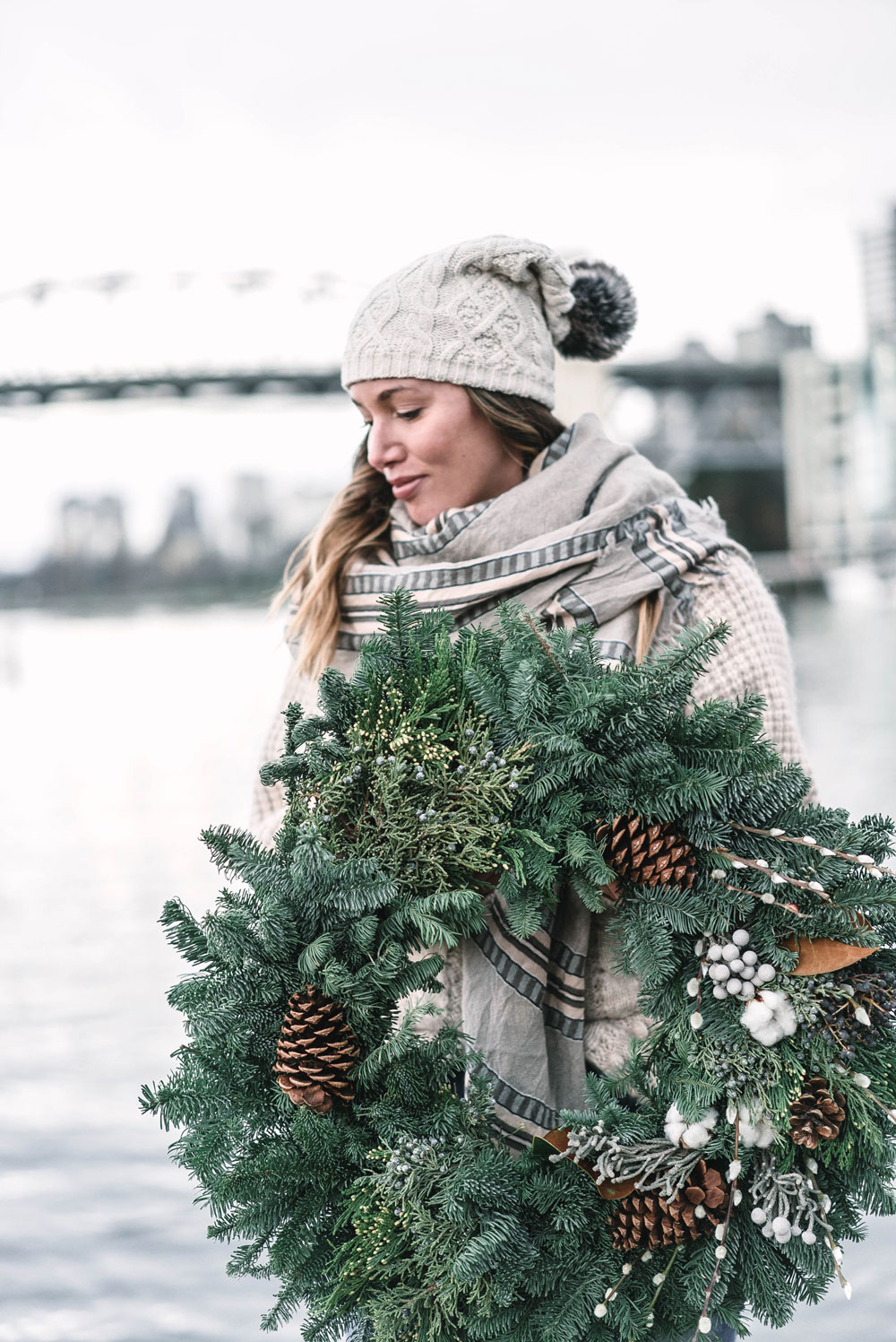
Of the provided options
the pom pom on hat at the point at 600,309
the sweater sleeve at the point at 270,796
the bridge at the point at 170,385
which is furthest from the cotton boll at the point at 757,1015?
the bridge at the point at 170,385

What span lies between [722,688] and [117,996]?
3.65 m

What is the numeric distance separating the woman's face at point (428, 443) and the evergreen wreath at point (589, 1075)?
1.34 ft

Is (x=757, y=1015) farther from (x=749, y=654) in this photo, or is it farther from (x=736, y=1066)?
(x=749, y=654)

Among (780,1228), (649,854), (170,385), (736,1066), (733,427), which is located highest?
(733,427)

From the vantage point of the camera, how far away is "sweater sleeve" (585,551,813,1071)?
1.45 meters

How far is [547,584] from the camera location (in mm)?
1560

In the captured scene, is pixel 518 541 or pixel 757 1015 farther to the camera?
pixel 518 541

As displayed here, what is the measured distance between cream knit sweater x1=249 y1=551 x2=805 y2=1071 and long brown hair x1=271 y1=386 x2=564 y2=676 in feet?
1.07

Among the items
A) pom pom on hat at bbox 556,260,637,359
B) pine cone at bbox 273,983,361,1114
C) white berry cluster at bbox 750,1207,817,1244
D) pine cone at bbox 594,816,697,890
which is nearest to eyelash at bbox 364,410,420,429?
pom pom on hat at bbox 556,260,637,359

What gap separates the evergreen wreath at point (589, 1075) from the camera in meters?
1.21

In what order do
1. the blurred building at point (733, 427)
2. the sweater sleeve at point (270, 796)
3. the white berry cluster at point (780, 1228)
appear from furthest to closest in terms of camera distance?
the blurred building at point (733, 427) → the sweater sleeve at point (270, 796) → the white berry cluster at point (780, 1228)

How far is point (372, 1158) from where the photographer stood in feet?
4.06

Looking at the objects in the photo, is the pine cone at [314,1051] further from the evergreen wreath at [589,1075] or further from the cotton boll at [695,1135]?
the cotton boll at [695,1135]

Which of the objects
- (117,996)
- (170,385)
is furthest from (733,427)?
(117,996)
